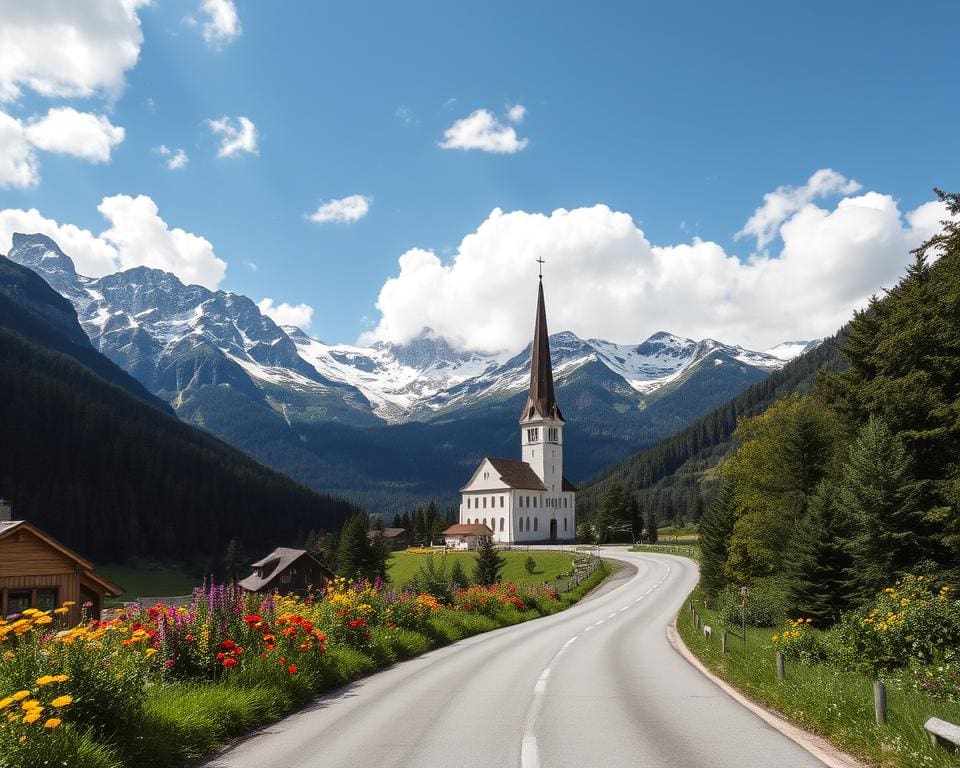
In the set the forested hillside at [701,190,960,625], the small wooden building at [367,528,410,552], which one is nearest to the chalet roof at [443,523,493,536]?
the small wooden building at [367,528,410,552]

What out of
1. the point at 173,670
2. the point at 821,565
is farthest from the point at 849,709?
the point at 821,565

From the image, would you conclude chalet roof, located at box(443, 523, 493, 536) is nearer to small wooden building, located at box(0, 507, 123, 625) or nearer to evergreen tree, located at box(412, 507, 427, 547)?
evergreen tree, located at box(412, 507, 427, 547)

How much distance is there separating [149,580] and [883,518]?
11389 centimetres

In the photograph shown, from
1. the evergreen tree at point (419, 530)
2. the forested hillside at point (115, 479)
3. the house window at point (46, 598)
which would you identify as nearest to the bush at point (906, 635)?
the house window at point (46, 598)

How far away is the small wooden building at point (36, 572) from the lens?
63.2 feet

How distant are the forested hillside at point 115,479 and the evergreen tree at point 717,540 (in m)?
109

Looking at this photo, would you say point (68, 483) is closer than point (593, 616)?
No

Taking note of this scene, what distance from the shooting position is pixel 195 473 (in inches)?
6043

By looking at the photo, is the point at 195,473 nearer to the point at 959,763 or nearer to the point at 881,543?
the point at 881,543

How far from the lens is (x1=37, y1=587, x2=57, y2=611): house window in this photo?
2031 cm

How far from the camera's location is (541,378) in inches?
4193

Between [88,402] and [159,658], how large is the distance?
158686 mm

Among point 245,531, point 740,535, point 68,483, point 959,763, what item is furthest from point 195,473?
point 959,763

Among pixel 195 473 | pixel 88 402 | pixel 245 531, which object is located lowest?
pixel 245 531
